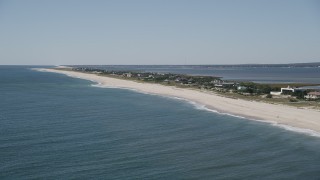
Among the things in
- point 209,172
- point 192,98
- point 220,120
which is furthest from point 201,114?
point 209,172

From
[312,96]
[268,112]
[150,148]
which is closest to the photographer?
[150,148]

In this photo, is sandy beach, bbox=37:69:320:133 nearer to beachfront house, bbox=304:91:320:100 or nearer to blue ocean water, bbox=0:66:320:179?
blue ocean water, bbox=0:66:320:179

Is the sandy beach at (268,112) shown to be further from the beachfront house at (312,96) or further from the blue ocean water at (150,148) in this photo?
the beachfront house at (312,96)

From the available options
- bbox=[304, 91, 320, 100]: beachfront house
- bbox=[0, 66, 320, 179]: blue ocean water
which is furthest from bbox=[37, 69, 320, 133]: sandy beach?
bbox=[304, 91, 320, 100]: beachfront house

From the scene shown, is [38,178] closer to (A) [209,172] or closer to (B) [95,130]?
(A) [209,172]

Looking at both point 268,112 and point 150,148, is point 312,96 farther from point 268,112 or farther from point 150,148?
point 150,148

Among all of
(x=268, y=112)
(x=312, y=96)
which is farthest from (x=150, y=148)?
(x=312, y=96)

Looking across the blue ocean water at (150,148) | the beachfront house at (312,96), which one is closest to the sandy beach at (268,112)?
the blue ocean water at (150,148)

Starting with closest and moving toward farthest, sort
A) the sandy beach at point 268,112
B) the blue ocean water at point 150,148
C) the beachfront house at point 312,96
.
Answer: the blue ocean water at point 150,148 → the sandy beach at point 268,112 → the beachfront house at point 312,96

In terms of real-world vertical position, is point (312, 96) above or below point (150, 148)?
above
